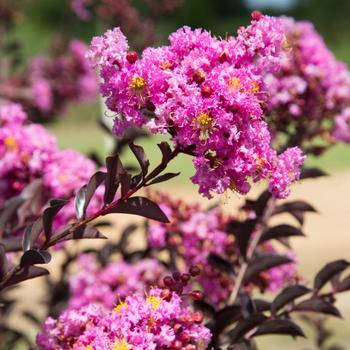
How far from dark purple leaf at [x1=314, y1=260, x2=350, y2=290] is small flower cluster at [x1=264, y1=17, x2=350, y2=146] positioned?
0.47 m

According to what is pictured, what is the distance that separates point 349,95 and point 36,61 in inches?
85.8

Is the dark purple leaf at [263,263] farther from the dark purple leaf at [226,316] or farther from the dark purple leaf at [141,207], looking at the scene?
the dark purple leaf at [141,207]

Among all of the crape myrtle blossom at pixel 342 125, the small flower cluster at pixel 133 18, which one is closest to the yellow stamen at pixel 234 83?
the crape myrtle blossom at pixel 342 125

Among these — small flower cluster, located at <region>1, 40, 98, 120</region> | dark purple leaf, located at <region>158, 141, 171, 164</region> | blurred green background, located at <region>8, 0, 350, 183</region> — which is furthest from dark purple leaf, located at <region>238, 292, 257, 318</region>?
blurred green background, located at <region>8, 0, 350, 183</region>

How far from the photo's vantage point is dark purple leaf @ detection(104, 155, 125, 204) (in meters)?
1.12

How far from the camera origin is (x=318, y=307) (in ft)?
4.91

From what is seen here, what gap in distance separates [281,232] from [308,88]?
465 mm

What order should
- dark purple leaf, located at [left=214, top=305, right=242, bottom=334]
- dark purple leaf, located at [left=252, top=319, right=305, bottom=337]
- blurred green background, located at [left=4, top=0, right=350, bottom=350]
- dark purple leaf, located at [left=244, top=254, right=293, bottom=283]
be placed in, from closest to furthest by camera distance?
1. dark purple leaf, located at [left=252, top=319, right=305, bottom=337]
2. dark purple leaf, located at [left=214, top=305, right=242, bottom=334]
3. dark purple leaf, located at [left=244, top=254, right=293, bottom=283]
4. blurred green background, located at [left=4, top=0, right=350, bottom=350]

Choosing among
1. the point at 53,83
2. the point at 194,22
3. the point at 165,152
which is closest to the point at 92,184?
the point at 165,152

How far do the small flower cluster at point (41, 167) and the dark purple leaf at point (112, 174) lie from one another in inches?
24.5

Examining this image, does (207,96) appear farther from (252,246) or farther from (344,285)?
(252,246)

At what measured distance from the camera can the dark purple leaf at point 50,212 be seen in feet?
3.76

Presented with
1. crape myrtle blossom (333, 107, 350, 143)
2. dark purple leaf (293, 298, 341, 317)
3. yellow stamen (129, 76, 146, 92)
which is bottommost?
dark purple leaf (293, 298, 341, 317)

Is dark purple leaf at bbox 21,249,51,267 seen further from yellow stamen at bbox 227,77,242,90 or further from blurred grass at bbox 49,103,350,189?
blurred grass at bbox 49,103,350,189
